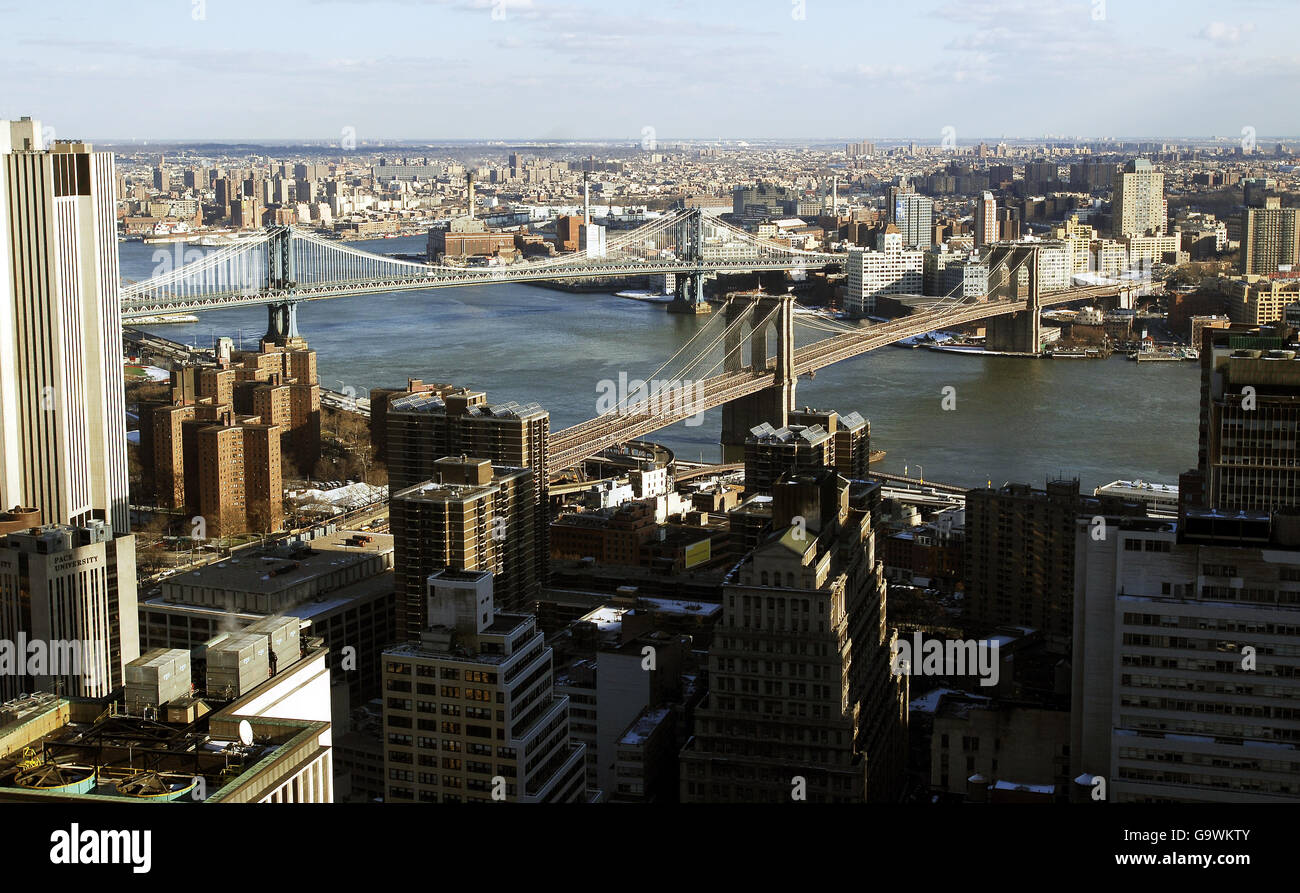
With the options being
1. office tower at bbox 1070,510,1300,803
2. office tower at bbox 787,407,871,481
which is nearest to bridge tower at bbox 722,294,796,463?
office tower at bbox 787,407,871,481

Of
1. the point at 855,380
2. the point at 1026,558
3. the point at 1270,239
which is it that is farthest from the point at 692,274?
the point at 1026,558

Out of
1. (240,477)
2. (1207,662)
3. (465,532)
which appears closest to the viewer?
(1207,662)

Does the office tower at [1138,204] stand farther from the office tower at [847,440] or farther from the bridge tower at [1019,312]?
the office tower at [847,440]

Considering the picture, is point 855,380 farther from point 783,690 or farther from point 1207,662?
point 1207,662

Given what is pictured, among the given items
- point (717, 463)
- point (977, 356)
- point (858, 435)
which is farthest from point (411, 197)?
point (858, 435)

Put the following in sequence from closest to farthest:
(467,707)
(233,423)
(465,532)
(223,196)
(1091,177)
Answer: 1. (467,707)
2. (465,532)
3. (233,423)
4. (223,196)
5. (1091,177)

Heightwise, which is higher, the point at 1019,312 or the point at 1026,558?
the point at 1019,312

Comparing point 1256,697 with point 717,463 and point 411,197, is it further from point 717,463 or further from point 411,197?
point 411,197

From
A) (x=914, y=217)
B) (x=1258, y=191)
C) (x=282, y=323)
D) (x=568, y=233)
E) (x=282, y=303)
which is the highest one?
(x=1258, y=191)
